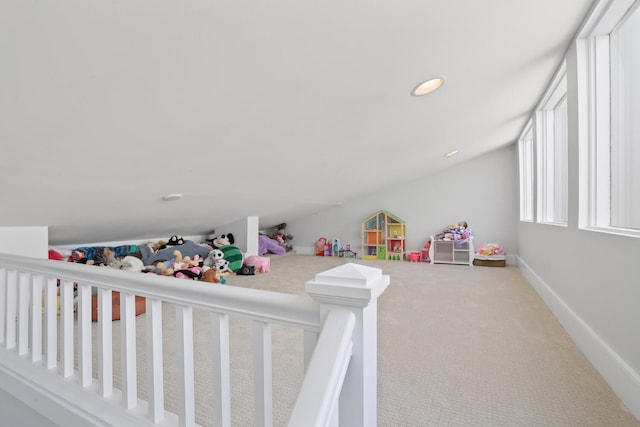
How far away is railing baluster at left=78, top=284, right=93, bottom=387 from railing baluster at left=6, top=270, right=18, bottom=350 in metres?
0.66

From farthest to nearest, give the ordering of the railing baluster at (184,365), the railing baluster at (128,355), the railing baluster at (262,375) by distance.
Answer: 1. the railing baluster at (128,355)
2. the railing baluster at (184,365)
3. the railing baluster at (262,375)

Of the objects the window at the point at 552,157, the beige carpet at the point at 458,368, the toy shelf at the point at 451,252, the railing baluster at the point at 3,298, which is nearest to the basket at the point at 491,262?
the toy shelf at the point at 451,252

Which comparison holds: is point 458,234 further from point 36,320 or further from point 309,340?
point 36,320

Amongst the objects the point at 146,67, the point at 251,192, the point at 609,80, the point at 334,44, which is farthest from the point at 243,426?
the point at 609,80

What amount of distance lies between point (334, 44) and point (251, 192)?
2.01 meters

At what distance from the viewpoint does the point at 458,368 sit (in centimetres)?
157

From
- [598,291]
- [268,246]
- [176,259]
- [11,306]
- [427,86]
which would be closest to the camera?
[11,306]

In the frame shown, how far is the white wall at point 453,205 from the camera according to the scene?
468 centimetres

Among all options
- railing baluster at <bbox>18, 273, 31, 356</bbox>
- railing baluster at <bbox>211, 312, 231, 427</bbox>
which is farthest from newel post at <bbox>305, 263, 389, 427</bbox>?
railing baluster at <bbox>18, 273, 31, 356</bbox>

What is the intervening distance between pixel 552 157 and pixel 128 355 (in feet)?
11.6

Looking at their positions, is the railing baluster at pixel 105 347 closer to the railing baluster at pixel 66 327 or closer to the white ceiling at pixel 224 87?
the railing baluster at pixel 66 327

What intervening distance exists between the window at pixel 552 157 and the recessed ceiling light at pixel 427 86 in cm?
136

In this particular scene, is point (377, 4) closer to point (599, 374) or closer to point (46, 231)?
point (599, 374)

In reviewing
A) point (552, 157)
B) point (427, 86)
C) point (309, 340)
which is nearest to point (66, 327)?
point (309, 340)
